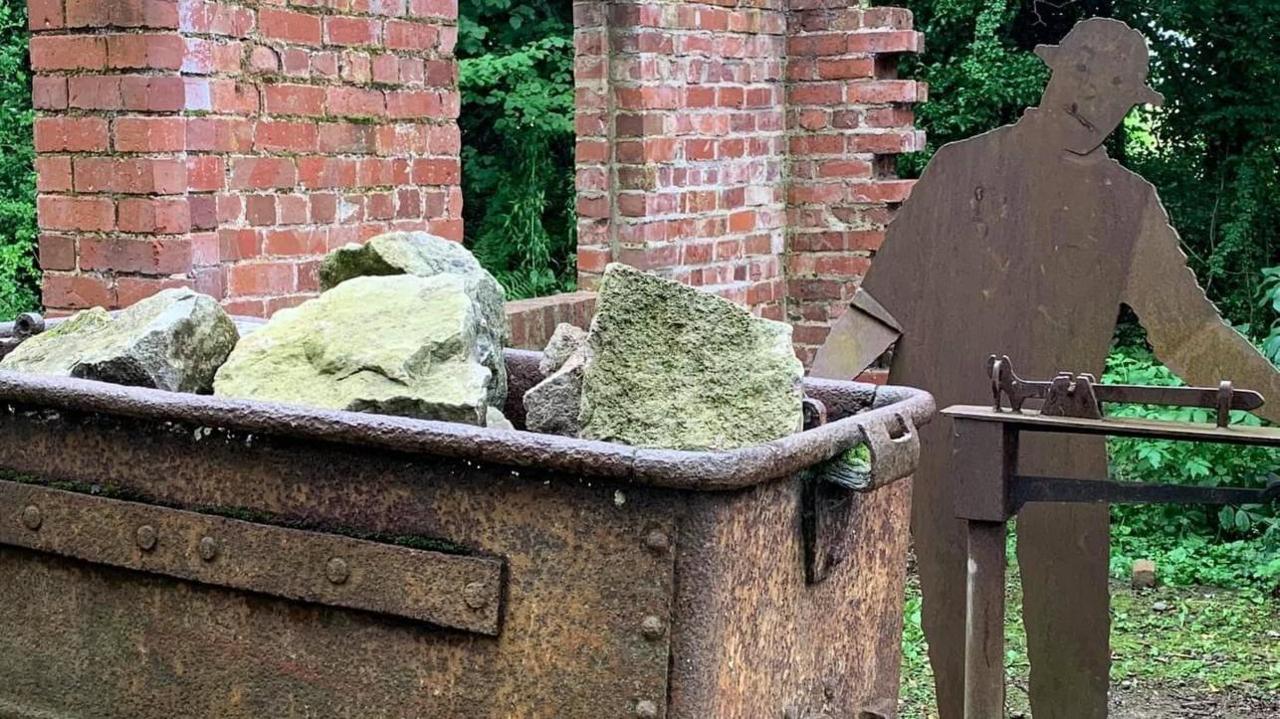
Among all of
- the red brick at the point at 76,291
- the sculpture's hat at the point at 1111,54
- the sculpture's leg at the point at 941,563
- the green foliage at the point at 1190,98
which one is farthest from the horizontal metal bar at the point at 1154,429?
the green foliage at the point at 1190,98

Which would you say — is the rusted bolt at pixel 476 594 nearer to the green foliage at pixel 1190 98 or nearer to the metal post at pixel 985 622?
the metal post at pixel 985 622

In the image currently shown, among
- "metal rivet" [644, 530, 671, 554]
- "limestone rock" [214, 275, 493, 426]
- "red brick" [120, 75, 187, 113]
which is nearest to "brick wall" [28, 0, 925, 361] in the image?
"red brick" [120, 75, 187, 113]

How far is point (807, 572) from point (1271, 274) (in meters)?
5.41

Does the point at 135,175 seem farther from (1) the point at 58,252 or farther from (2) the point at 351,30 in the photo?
(2) the point at 351,30

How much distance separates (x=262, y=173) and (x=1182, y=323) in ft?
7.04

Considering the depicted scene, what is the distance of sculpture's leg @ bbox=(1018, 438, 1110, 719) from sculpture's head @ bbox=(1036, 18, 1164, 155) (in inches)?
27.5

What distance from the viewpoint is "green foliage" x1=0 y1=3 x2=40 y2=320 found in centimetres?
869

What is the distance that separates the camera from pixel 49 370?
7.38 feet

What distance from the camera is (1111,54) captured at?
3322mm

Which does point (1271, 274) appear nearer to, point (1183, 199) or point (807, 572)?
point (1183, 199)

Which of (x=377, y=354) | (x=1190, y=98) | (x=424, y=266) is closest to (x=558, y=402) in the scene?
(x=377, y=354)

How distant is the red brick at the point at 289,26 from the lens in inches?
145

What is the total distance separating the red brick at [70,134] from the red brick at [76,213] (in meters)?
0.12

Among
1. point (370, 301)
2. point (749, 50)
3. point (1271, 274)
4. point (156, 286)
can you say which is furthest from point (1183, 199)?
point (370, 301)
